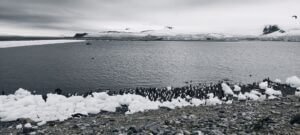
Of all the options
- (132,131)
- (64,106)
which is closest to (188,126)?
(132,131)

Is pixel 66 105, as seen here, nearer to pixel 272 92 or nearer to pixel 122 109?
pixel 122 109

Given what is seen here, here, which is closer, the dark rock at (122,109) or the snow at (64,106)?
the snow at (64,106)

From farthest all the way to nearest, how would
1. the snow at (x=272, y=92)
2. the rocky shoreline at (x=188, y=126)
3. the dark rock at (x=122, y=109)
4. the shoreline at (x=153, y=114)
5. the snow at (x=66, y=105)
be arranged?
the snow at (x=272, y=92), the dark rock at (x=122, y=109), the snow at (x=66, y=105), the shoreline at (x=153, y=114), the rocky shoreline at (x=188, y=126)

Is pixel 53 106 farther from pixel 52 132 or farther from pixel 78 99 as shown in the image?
pixel 52 132

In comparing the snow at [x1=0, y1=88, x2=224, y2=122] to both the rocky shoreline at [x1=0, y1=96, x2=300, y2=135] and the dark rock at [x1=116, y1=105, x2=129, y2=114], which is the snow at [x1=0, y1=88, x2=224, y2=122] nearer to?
the dark rock at [x1=116, y1=105, x2=129, y2=114]

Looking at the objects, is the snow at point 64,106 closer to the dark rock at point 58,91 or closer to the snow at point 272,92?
the dark rock at point 58,91

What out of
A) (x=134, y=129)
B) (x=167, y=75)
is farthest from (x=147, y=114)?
(x=167, y=75)

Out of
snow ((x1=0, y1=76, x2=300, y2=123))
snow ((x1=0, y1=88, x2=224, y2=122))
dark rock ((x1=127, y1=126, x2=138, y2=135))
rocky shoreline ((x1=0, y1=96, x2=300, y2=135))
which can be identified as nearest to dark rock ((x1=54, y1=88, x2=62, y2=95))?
snow ((x1=0, y1=76, x2=300, y2=123))

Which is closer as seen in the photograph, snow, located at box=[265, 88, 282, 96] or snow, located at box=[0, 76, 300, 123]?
snow, located at box=[0, 76, 300, 123]

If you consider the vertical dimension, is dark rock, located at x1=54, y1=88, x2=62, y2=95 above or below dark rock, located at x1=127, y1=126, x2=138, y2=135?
below

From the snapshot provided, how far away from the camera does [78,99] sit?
983 inches

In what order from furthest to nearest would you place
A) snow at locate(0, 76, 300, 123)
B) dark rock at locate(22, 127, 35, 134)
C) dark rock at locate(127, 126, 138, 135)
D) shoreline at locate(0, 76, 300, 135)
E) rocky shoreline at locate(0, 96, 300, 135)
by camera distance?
snow at locate(0, 76, 300, 123) → dark rock at locate(22, 127, 35, 134) → shoreline at locate(0, 76, 300, 135) → dark rock at locate(127, 126, 138, 135) → rocky shoreline at locate(0, 96, 300, 135)

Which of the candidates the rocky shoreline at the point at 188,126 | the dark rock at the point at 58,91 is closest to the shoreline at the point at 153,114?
the rocky shoreline at the point at 188,126

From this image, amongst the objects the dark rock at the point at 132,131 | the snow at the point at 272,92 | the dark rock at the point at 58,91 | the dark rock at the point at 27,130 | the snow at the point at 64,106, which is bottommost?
the dark rock at the point at 58,91
